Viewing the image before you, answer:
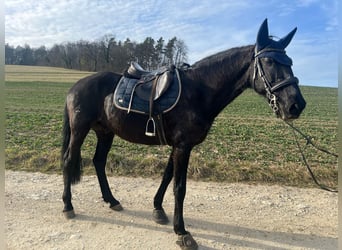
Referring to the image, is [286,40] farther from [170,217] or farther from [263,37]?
[170,217]

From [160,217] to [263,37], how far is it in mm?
2687

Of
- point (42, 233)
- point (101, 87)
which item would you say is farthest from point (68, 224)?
point (101, 87)

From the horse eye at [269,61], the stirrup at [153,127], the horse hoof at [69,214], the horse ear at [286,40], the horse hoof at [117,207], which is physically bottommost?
the horse hoof at [117,207]

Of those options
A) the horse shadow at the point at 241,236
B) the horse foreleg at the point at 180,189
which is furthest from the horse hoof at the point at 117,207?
the horse foreleg at the point at 180,189

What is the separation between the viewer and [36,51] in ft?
207

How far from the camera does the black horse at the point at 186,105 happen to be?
2.75m

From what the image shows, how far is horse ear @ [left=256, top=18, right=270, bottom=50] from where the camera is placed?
2.79 metres

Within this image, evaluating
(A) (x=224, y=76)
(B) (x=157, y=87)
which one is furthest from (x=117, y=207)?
(A) (x=224, y=76)

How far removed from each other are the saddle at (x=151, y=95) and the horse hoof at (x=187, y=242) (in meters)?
1.19

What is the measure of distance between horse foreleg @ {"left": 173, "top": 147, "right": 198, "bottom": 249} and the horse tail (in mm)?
1653

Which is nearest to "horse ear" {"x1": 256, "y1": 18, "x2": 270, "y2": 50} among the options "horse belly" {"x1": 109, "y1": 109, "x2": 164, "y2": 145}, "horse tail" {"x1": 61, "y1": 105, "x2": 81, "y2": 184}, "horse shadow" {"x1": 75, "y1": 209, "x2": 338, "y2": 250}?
"horse belly" {"x1": 109, "y1": 109, "x2": 164, "y2": 145}

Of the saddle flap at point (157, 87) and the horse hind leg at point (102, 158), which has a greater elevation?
the saddle flap at point (157, 87)

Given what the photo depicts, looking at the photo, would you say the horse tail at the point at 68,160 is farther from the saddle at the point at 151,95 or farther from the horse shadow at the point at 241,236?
the saddle at the point at 151,95

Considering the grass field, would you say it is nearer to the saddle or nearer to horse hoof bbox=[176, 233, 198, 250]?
the saddle
